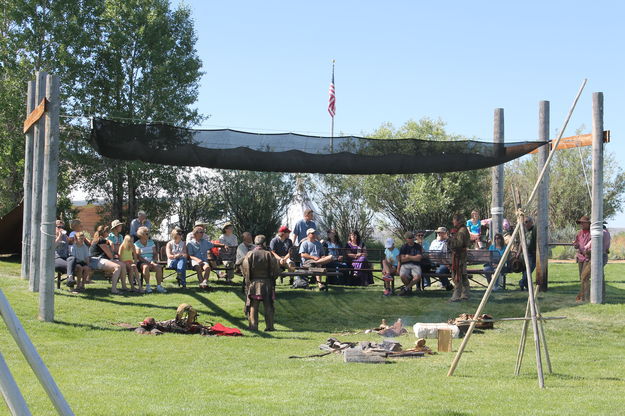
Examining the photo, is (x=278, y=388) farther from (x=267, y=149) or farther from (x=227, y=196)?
(x=227, y=196)

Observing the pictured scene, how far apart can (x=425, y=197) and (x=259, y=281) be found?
24.8 meters

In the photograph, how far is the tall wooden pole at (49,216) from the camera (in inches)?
428

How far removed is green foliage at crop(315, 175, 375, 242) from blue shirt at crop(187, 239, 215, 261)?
15.6 meters

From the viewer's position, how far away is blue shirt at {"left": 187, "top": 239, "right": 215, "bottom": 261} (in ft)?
47.0

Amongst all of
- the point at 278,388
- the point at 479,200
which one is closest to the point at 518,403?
the point at 278,388

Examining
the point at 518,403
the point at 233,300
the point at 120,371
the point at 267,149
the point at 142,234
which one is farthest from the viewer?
the point at 142,234

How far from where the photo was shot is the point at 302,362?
338 inches

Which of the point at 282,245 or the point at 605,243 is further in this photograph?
the point at 282,245

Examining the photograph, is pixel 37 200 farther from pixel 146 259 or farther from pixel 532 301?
pixel 532 301

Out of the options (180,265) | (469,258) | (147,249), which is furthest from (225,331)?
(469,258)

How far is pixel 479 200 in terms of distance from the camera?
3656 centimetres

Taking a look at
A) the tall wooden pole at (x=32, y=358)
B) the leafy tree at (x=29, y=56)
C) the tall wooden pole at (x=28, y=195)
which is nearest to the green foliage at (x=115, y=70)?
the leafy tree at (x=29, y=56)

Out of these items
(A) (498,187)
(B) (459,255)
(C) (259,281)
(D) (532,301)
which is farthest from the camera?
(A) (498,187)

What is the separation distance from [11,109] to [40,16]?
4.27 m
